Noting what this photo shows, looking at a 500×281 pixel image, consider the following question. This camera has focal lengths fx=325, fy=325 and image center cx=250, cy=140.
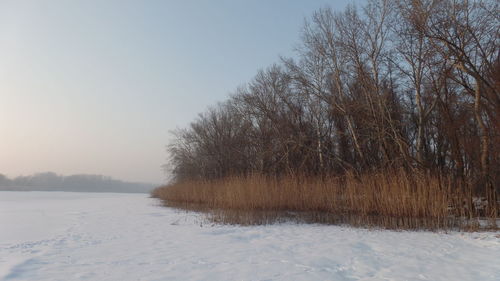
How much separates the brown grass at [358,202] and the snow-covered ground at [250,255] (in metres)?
0.78

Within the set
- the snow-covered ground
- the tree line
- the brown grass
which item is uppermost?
the tree line

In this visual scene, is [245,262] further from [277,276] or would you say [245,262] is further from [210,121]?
[210,121]

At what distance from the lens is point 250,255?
5.21 meters

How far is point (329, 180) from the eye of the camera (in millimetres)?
9750

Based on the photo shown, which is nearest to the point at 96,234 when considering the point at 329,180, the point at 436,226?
the point at 329,180

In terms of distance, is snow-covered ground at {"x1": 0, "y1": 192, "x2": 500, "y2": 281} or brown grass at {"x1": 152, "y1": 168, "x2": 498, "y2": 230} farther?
brown grass at {"x1": 152, "y1": 168, "x2": 498, "y2": 230}

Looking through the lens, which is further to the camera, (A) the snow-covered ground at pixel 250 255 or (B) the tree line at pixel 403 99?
(B) the tree line at pixel 403 99

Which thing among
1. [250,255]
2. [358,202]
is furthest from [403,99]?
[250,255]

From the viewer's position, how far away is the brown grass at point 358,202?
25.2ft

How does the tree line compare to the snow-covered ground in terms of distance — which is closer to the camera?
the snow-covered ground

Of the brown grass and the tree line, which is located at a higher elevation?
the tree line

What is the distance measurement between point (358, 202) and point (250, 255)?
15.3 feet

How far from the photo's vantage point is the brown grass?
303 inches

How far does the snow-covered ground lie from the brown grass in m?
0.78
